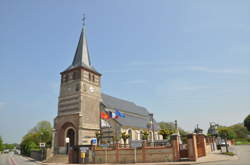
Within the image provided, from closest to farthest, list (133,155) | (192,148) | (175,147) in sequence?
(192,148)
(175,147)
(133,155)

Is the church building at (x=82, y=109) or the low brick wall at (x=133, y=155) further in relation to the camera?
the church building at (x=82, y=109)

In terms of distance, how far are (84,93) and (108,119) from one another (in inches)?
253

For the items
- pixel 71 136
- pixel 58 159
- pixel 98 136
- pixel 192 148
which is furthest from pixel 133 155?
pixel 71 136

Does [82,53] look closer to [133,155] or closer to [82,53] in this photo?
[82,53]

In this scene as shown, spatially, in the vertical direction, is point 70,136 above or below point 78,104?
below

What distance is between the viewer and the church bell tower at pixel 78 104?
30.7 m

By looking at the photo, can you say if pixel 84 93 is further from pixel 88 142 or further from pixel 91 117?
pixel 88 142

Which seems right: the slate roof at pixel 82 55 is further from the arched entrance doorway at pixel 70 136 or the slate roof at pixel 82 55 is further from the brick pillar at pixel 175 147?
the brick pillar at pixel 175 147

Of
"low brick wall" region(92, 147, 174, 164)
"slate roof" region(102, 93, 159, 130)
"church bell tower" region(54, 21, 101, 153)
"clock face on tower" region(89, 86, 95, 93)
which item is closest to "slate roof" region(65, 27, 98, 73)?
"church bell tower" region(54, 21, 101, 153)

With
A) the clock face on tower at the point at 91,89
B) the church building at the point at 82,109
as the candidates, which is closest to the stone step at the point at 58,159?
the church building at the point at 82,109

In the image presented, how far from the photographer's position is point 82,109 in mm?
31359

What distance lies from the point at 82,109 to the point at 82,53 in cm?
1038

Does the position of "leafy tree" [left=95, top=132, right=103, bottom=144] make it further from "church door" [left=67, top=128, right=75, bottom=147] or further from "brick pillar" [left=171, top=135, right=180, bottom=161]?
"brick pillar" [left=171, top=135, right=180, bottom=161]

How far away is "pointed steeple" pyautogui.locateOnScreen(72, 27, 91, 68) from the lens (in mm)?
35141
